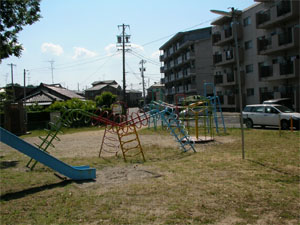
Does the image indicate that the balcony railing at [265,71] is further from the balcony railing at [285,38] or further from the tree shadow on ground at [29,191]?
the tree shadow on ground at [29,191]

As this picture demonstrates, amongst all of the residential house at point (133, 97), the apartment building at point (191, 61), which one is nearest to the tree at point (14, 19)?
the apartment building at point (191, 61)

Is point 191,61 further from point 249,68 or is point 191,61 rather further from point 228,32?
point 249,68

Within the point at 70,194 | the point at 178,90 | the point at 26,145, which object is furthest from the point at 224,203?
the point at 178,90

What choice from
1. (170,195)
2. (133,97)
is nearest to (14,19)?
(170,195)

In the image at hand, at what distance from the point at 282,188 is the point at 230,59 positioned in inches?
1105

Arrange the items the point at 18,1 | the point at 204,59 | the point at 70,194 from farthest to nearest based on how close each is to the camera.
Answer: the point at 204,59, the point at 18,1, the point at 70,194

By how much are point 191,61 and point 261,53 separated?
1786cm

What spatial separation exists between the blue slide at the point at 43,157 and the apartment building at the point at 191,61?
35.3m

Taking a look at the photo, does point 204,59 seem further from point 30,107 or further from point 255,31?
point 30,107

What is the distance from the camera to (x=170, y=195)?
4.75 metres

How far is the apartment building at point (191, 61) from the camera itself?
42.0 meters

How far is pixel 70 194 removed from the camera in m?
4.98

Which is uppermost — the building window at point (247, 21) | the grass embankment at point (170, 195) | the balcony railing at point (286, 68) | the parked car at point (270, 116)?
the building window at point (247, 21)

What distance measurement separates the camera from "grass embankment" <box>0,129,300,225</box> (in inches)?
152
